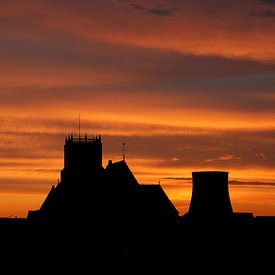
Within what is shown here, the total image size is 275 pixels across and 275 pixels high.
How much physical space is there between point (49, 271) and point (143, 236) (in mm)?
12784

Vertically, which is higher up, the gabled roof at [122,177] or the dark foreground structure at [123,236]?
the gabled roof at [122,177]

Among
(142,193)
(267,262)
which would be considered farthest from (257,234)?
(142,193)

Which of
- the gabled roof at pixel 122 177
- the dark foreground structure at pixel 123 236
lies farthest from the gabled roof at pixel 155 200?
the gabled roof at pixel 122 177

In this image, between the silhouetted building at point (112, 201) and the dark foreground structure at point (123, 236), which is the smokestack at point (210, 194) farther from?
the silhouetted building at point (112, 201)

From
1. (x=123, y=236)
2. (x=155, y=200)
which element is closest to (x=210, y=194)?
(x=155, y=200)

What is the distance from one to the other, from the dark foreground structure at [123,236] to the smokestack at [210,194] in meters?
2.01

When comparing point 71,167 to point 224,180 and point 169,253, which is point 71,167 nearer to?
point 169,253

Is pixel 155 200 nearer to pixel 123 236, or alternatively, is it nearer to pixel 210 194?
pixel 123 236

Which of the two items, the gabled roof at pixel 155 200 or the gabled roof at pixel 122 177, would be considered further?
the gabled roof at pixel 155 200

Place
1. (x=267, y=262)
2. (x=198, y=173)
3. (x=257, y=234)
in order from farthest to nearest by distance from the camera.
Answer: (x=257, y=234)
(x=267, y=262)
(x=198, y=173)

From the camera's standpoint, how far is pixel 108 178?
120 metres

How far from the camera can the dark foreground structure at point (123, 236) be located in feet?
381

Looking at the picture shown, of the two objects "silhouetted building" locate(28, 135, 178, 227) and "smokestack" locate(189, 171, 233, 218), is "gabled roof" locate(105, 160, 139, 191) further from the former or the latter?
"smokestack" locate(189, 171, 233, 218)

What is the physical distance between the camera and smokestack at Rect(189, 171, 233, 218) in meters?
109
